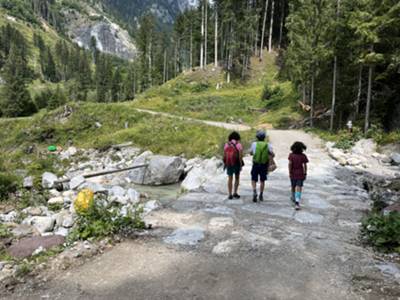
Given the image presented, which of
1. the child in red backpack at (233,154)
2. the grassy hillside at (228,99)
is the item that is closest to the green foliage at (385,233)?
the child in red backpack at (233,154)

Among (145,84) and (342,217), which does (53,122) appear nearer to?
(342,217)

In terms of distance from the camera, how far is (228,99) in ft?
116

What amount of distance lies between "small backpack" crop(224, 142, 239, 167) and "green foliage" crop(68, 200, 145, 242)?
2.91m

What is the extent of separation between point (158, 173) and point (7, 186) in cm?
628

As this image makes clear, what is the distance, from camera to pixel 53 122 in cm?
2891

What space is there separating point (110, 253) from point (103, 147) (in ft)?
63.1

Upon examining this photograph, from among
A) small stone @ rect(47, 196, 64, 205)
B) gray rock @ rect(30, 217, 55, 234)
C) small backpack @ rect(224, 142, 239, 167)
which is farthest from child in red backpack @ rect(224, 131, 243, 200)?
small stone @ rect(47, 196, 64, 205)

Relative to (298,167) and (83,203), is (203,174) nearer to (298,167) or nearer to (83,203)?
(298,167)

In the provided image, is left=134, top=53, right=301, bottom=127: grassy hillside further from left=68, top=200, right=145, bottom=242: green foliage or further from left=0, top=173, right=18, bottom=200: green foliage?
left=68, top=200, right=145, bottom=242: green foliage

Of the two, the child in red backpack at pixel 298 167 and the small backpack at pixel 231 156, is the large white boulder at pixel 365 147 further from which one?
the small backpack at pixel 231 156

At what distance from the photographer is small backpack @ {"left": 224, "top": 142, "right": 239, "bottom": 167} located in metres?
7.67

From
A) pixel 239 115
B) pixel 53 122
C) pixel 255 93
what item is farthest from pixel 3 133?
pixel 255 93

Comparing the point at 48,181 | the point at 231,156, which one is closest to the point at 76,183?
the point at 48,181

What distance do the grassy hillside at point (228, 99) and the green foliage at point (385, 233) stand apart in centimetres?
2152
